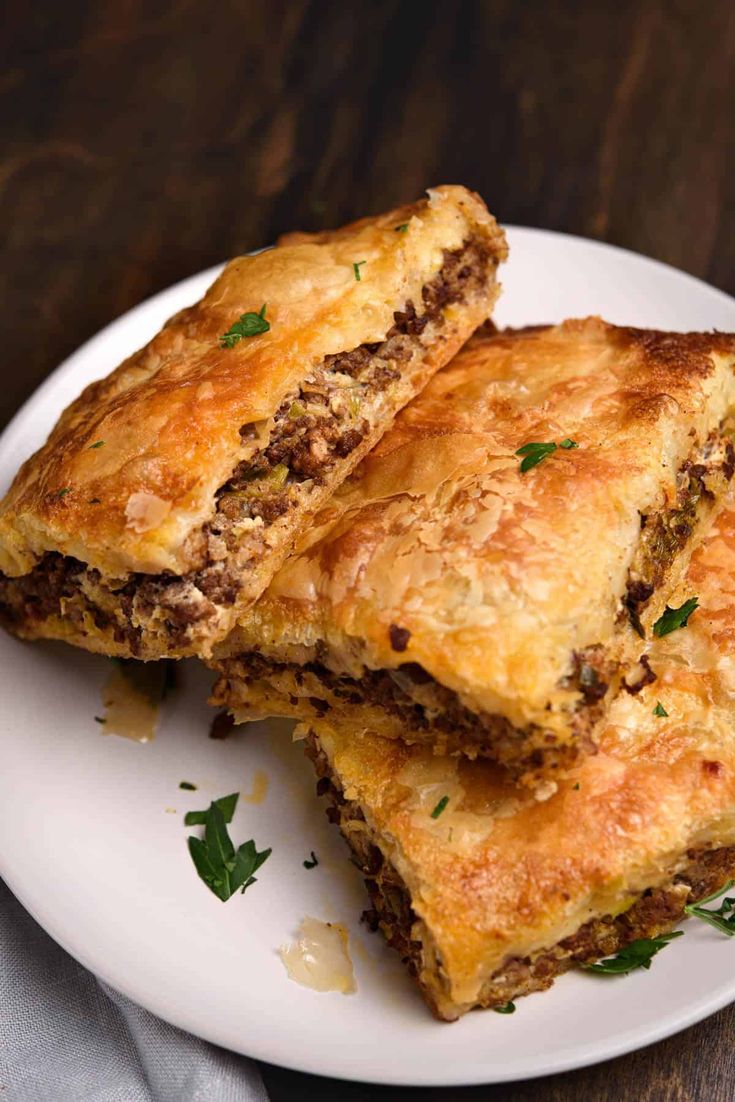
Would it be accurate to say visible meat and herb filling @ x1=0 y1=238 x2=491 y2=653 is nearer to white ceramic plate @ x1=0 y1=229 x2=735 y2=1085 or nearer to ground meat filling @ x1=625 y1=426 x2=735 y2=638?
white ceramic plate @ x1=0 y1=229 x2=735 y2=1085

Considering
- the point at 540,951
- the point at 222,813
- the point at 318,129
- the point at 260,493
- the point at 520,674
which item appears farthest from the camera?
the point at 318,129

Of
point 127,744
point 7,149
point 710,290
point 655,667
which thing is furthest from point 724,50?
point 127,744

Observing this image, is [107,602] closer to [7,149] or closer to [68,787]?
[68,787]

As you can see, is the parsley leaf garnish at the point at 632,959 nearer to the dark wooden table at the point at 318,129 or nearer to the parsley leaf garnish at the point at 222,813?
the parsley leaf garnish at the point at 222,813

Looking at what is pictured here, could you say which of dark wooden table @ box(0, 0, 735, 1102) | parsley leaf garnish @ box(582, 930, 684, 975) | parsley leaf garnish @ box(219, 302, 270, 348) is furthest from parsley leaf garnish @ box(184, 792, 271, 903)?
dark wooden table @ box(0, 0, 735, 1102)

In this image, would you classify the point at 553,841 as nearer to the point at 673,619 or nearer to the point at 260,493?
the point at 673,619

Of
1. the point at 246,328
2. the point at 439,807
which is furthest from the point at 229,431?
the point at 439,807
